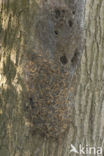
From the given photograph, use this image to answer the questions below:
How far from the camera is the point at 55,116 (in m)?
2.26

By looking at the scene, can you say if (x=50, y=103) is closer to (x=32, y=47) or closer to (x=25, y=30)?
(x=32, y=47)

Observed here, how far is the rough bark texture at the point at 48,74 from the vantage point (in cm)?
217

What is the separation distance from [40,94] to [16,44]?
561 mm

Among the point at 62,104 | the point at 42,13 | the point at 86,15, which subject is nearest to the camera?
the point at 42,13

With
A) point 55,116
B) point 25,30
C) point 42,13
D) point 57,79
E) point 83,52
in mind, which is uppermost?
point 42,13

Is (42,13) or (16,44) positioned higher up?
(42,13)

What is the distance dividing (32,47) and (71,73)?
475mm

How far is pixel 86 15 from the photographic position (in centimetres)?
251

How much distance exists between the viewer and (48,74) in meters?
2.20

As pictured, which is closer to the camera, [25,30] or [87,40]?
[25,30]

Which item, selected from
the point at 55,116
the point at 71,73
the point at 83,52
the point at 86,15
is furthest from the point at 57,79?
the point at 86,15

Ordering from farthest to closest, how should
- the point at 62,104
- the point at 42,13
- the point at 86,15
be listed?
the point at 86,15 < the point at 62,104 < the point at 42,13

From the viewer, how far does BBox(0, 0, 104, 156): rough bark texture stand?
2.17 m

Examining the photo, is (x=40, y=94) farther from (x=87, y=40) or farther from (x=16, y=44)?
(x=87, y=40)
